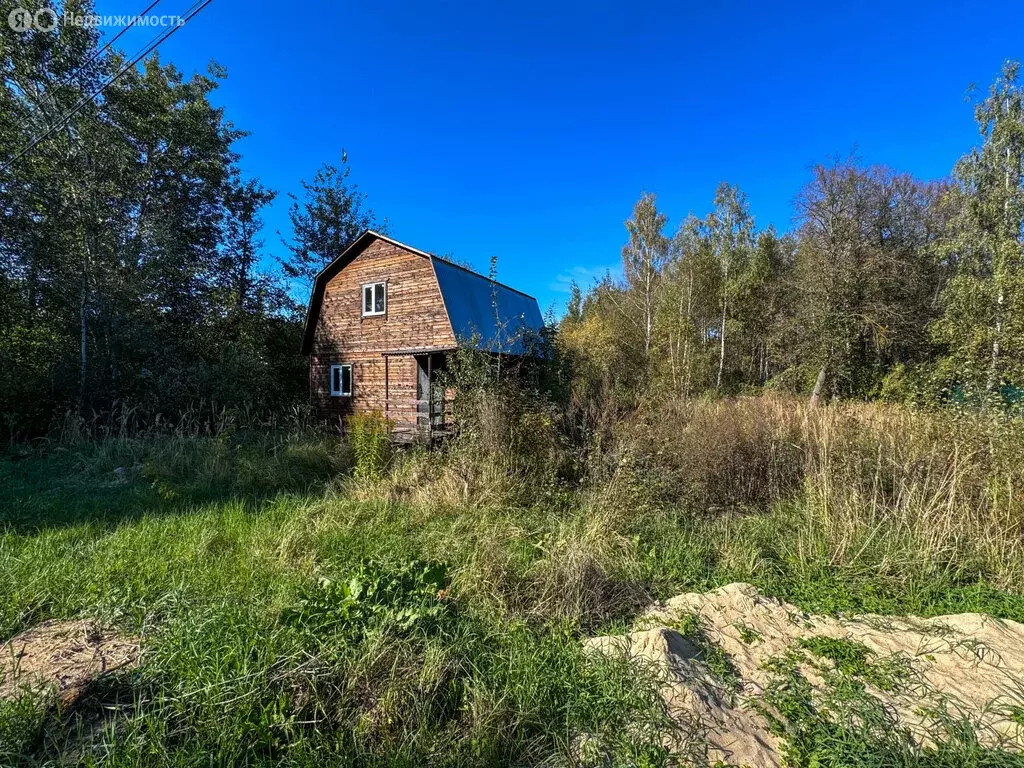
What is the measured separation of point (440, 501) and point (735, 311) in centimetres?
1948

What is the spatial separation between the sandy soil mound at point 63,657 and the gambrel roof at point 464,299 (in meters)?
9.13

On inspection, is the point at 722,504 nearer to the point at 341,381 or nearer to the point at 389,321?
the point at 389,321

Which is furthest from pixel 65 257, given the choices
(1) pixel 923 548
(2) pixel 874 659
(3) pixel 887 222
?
(3) pixel 887 222

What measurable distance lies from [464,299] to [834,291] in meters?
13.6

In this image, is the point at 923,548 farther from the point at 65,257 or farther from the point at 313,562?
the point at 65,257

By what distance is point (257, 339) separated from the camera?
15930 mm

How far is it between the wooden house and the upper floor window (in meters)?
0.03

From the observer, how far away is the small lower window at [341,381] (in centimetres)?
1452

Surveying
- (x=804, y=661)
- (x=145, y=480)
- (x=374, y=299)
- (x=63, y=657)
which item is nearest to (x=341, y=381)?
(x=374, y=299)

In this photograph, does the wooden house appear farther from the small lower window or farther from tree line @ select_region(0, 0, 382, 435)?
tree line @ select_region(0, 0, 382, 435)

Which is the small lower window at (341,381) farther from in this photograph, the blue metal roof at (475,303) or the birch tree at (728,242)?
the birch tree at (728,242)

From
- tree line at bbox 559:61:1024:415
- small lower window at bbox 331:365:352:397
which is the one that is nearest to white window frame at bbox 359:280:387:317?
small lower window at bbox 331:365:352:397

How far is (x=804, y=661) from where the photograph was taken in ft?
8.13

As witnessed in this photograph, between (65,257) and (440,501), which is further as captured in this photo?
(65,257)
